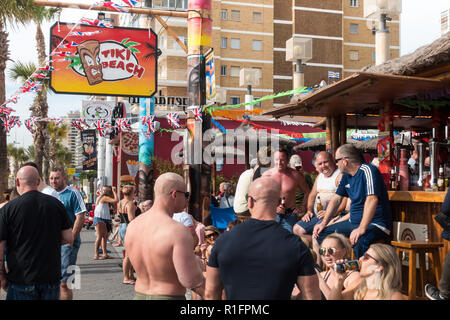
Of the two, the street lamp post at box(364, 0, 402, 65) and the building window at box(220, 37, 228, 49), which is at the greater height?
the building window at box(220, 37, 228, 49)

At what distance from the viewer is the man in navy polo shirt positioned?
593 centimetres

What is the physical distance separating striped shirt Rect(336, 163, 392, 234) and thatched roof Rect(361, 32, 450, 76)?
1733 millimetres

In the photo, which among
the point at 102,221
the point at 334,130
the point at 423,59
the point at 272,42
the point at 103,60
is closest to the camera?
the point at 423,59

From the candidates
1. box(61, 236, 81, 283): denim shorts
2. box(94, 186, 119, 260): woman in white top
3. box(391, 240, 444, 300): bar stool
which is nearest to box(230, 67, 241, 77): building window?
box(94, 186, 119, 260): woman in white top

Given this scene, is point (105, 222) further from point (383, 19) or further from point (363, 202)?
point (383, 19)

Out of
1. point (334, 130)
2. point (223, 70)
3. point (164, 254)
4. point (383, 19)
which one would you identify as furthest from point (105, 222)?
point (223, 70)

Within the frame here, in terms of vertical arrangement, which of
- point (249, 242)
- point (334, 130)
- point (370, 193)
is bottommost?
point (249, 242)

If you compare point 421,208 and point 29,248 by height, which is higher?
point 421,208

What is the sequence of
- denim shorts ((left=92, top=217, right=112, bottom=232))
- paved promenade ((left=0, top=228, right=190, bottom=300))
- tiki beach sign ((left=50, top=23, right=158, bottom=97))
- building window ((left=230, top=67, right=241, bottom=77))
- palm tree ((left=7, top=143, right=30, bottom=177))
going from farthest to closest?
1. palm tree ((left=7, top=143, right=30, bottom=177))
2. building window ((left=230, top=67, right=241, bottom=77))
3. denim shorts ((left=92, top=217, right=112, bottom=232))
4. tiki beach sign ((left=50, top=23, right=158, bottom=97))
5. paved promenade ((left=0, top=228, right=190, bottom=300))

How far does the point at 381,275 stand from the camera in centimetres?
409

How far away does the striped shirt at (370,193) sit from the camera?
5988mm

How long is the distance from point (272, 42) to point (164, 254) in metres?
48.9

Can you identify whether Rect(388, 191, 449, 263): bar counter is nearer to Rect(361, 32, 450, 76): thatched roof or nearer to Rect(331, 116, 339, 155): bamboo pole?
Rect(361, 32, 450, 76): thatched roof
